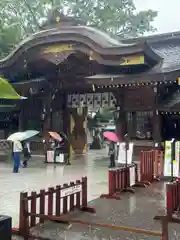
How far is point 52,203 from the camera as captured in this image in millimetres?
6250

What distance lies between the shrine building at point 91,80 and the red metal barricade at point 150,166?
4511 mm

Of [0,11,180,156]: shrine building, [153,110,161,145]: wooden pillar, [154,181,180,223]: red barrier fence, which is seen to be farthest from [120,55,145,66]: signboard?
[154,181,180,223]: red barrier fence

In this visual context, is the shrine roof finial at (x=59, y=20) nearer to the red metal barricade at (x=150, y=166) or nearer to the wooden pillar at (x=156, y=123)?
the wooden pillar at (x=156, y=123)

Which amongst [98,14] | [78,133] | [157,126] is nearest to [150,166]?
[157,126]

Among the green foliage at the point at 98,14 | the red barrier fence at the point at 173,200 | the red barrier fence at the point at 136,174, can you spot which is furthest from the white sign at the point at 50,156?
the green foliage at the point at 98,14

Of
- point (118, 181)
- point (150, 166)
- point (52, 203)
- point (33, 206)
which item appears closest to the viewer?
point (33, 206)

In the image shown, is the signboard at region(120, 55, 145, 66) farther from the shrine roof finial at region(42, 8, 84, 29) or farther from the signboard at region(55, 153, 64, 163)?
the signboard at region(55, 153, 64, 163)

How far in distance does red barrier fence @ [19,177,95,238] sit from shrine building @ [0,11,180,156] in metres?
9.08

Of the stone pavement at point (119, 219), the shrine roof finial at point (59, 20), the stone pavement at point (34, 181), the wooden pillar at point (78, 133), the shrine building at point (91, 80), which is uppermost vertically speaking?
the shrine roof finial at point (59, 20)

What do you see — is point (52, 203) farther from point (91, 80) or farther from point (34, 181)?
point (91, 80)

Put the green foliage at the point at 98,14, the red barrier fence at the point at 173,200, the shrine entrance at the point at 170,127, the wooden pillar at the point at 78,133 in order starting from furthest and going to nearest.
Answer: the green foliage at the point at 98,14 → the wooden pillar at the point at 78,133 → the shrine entrance at the point at 170,127 → the red barrier fence at the point at 173,200

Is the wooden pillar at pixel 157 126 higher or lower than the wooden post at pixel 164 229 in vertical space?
higher

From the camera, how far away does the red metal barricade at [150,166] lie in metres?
10.3

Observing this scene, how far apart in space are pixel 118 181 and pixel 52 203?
282cm
